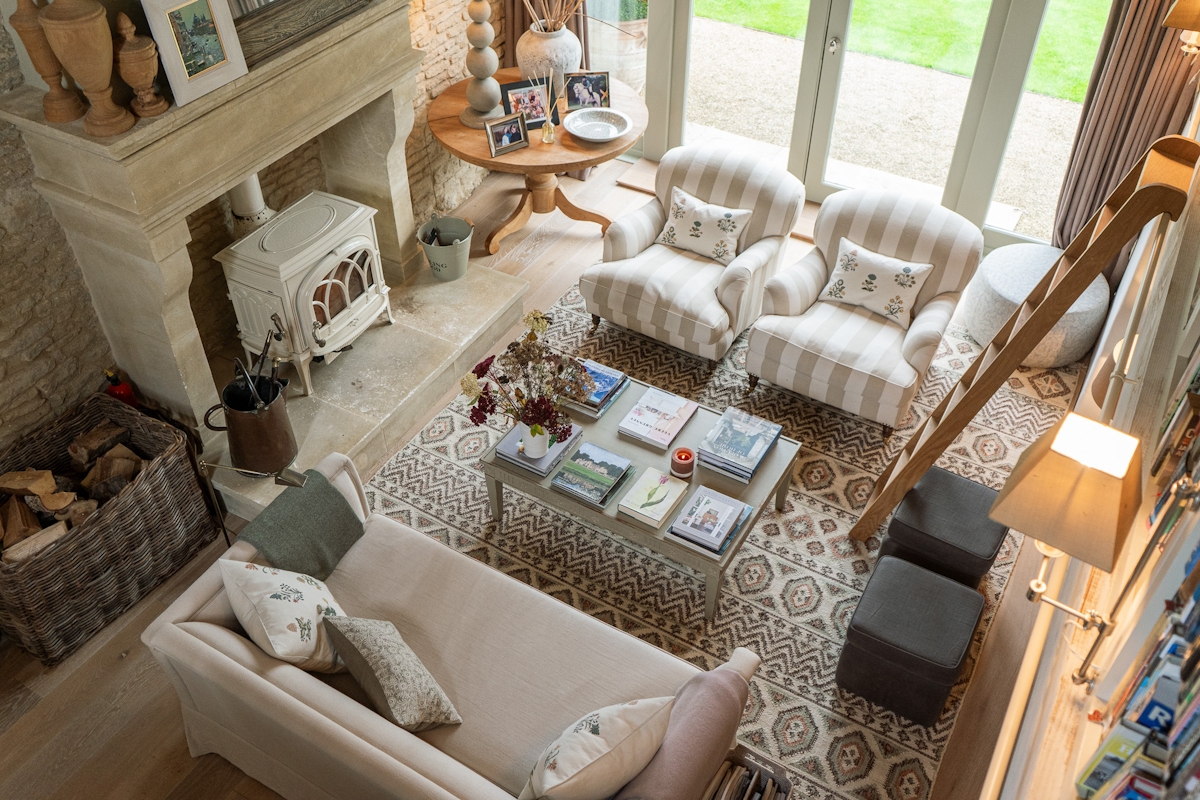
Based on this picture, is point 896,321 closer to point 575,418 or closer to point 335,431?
point 575,418

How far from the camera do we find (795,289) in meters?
4.54

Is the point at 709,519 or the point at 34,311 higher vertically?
the point at 34,311

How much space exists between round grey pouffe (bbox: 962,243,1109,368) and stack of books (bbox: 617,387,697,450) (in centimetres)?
180

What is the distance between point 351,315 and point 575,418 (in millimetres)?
1219

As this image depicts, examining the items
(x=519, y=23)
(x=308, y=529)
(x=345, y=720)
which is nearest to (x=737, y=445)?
(x=308, y=529)

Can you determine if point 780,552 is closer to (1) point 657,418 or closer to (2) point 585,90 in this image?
(1) point 657,418

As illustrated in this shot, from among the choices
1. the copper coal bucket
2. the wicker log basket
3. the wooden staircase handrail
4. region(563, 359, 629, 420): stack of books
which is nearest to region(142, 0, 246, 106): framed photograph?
the copper coal bucket

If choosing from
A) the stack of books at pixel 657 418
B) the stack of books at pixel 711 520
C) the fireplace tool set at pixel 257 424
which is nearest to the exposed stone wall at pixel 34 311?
the fireplace tool set at pixel 257 424

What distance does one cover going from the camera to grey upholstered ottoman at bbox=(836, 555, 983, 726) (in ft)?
10.3

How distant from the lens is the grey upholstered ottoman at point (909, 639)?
3141mm

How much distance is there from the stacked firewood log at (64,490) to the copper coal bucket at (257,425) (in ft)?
1.15

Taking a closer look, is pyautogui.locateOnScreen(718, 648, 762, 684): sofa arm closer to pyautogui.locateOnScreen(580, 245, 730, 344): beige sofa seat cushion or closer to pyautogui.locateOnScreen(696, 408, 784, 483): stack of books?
pyautogui.locateOnScreen(696, 408, 784, 483): stack of books

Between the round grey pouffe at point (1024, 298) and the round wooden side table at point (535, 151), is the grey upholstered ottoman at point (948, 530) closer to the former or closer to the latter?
the round grey pouffe at point (1024, 298)

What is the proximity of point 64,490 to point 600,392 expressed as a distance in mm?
2081
